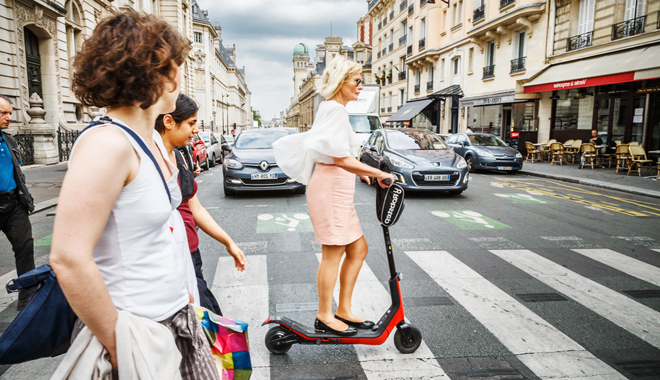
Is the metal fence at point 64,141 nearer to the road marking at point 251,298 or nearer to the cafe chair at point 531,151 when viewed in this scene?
the road marking at point 251,298

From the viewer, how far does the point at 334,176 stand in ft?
9.41

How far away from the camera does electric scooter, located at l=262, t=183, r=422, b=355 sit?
2.89 metres

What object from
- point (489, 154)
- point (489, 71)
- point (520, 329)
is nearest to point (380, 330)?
point (520, 329)

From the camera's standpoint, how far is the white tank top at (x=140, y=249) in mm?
1198

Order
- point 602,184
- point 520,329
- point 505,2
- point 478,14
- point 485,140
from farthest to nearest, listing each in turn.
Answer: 1. point 478,14
2. point 505,2
3. point 485,140
4. point 602,184
5. point 520,329

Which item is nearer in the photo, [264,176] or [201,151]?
[264,176]

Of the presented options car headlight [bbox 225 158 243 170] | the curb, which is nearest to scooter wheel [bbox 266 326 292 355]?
car headlight [bbox 225 158 243 170]

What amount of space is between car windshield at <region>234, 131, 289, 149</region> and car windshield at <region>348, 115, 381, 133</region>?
353 inches

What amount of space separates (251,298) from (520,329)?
2329mm

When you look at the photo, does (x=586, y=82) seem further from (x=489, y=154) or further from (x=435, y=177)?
(x=435, y=177)

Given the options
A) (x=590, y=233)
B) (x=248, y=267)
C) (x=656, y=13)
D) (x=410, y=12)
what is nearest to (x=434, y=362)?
(x=248, y=267)

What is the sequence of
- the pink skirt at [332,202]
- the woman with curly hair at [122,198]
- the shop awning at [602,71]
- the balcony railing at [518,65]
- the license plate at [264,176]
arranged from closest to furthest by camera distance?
1. the woman with curly hair at [122,198]
2. the pink skirt at [332,202]
3. the license plate at [264,176]
4. the shop awning at [602,71]
5. the balcony railing at [518,65]

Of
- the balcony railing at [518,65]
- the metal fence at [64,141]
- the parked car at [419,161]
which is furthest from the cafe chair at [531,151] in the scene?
the metal fence at [64,141]

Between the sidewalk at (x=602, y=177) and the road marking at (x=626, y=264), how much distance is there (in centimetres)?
635
